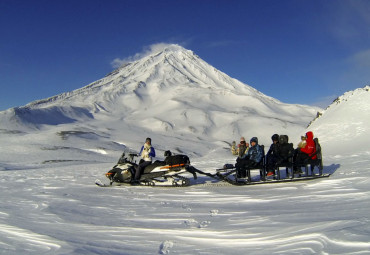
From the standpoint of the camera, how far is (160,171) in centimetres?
865

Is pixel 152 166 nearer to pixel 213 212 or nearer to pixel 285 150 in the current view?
pixel 285 150

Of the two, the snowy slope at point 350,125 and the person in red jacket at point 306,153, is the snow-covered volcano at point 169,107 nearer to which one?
the snowy slope at point 350,125

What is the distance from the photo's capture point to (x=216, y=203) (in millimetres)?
5926

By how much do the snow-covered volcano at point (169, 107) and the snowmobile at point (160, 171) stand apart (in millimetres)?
59121

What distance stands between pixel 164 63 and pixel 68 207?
161338 millimetres

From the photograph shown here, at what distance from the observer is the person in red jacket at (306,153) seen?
8.25 meters

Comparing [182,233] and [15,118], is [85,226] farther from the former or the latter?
[15,118]

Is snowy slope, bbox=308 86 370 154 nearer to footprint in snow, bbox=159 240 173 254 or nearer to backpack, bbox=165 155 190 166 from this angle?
backpack, bbox=165 155 190 166

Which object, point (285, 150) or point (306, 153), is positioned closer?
point (285, 150)

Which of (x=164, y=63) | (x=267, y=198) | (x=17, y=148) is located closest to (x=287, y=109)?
(x=164, y=63)

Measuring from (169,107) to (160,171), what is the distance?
3798 inches

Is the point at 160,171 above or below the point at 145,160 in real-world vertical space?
below

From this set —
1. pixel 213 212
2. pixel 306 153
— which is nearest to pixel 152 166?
pixel 213 212

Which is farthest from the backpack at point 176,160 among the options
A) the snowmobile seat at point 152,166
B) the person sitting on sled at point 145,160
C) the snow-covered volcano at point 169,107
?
the snow-covered volcano at point 169,107
